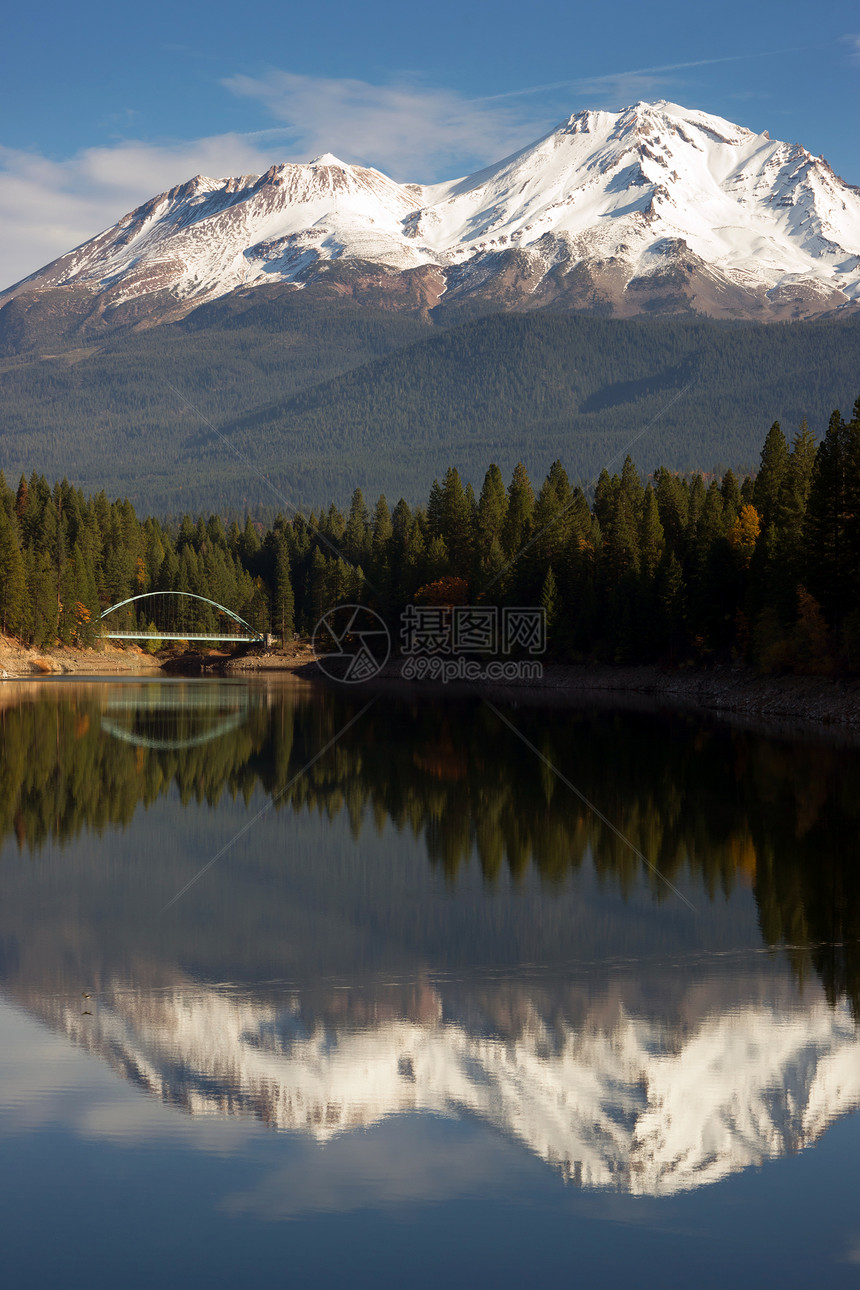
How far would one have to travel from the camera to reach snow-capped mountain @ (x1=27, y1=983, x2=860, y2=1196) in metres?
12.1

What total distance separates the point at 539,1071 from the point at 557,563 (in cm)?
8969

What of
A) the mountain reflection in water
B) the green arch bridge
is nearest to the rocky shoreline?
the green arch bridge

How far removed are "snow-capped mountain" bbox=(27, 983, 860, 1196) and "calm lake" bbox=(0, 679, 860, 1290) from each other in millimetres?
48

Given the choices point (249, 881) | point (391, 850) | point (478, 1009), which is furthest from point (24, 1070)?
point (391, 850)

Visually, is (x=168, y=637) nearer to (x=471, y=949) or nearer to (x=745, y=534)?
(x=745, y=534)

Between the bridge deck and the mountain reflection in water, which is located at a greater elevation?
the bridge deck

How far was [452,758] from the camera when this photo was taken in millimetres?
44156

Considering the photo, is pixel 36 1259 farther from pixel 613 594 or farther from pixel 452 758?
pixel 613 594

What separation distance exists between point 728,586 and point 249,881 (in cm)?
6147

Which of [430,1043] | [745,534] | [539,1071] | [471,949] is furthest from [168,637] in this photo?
[539,1071]

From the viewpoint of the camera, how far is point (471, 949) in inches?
736

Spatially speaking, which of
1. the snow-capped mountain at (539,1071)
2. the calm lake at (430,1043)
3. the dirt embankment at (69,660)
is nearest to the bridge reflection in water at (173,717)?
the calm lake at (430,1043)

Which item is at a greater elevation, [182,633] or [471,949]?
[182,633]

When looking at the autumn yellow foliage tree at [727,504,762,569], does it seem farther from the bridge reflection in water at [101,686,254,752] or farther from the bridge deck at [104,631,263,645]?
the bridge deck at [104,631,263,645]
